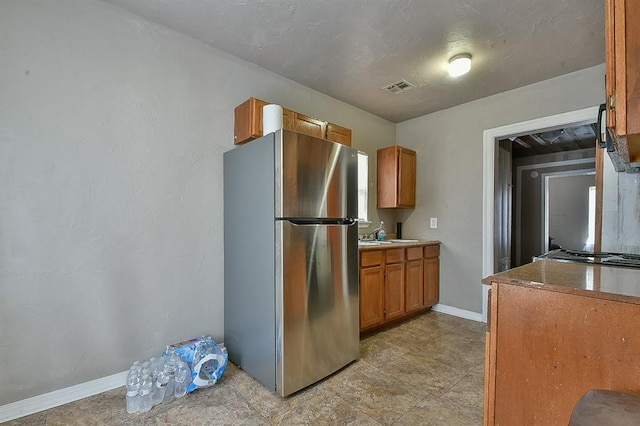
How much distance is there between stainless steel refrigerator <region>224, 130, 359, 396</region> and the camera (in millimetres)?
1897

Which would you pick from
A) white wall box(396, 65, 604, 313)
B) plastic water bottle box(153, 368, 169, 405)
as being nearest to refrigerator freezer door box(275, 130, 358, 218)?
plastic water bottle box(153, 368, 169, 405)

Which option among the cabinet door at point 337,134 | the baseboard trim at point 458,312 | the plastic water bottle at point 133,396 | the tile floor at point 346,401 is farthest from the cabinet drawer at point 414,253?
the plastic water bottle at point 133,396

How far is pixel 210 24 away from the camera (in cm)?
213

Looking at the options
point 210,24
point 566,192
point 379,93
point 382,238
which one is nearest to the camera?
point 210,24

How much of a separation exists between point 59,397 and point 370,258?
2.40 meters

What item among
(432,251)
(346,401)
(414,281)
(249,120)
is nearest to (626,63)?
(346,401)

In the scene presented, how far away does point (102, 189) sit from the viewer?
194 centimetres

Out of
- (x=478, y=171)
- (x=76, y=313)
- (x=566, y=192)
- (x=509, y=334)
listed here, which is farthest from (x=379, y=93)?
(x=566, y=192)

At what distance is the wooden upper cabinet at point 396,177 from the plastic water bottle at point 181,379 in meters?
2.74

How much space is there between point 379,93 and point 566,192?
4.53m

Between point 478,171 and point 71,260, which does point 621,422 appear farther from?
point 478,171

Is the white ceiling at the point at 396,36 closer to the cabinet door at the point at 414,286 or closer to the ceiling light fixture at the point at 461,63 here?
the ceiling light fixture at the point at 461,63

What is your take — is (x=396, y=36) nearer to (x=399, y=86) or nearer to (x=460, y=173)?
(x=399, y=86)

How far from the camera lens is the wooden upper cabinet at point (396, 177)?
3670 mm
